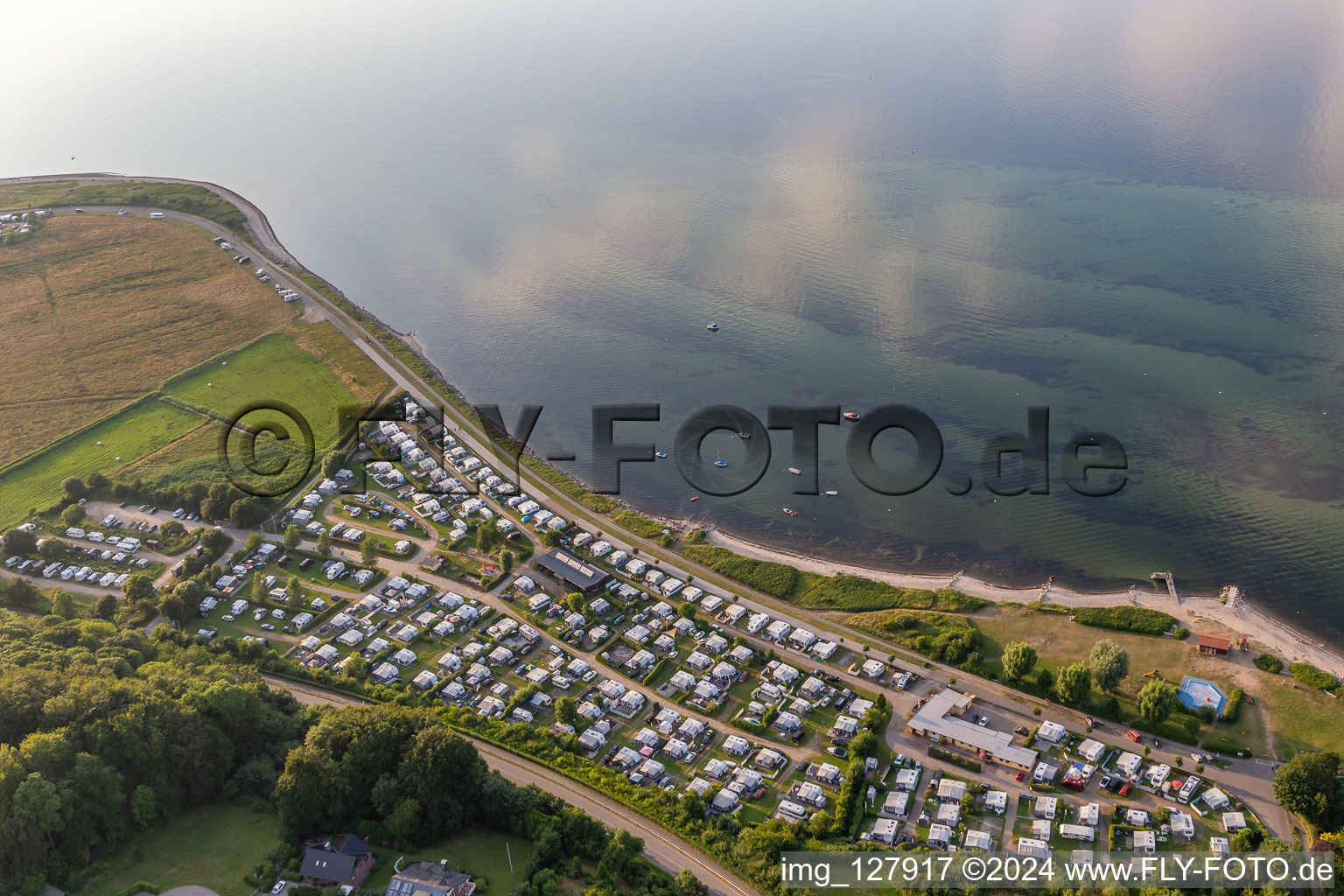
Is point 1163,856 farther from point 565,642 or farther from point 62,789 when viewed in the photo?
point 62,789

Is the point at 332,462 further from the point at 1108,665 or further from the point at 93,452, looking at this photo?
the point at 1108,665

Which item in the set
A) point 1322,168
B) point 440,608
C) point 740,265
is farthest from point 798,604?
point 1322,168

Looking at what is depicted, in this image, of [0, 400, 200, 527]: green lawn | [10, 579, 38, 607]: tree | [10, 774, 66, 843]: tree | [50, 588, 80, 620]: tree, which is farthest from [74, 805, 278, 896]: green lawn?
[0, 400, 200, 527]: green lawn

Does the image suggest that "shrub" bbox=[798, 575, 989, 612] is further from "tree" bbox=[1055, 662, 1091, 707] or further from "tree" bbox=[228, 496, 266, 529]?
"tree" bbox=[228, 496, 266, 529]

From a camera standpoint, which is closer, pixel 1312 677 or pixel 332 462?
pixel 1312 677

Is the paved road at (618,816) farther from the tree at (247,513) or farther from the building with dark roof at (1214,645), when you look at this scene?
the building with dark roof at (1214,645)

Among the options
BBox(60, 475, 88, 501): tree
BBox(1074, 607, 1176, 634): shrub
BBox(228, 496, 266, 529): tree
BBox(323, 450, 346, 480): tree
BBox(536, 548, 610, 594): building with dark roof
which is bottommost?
BBox(1074, 607, 1176, 634): shrub

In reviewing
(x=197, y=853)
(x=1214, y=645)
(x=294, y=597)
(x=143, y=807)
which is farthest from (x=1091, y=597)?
(x=143, y=807)
